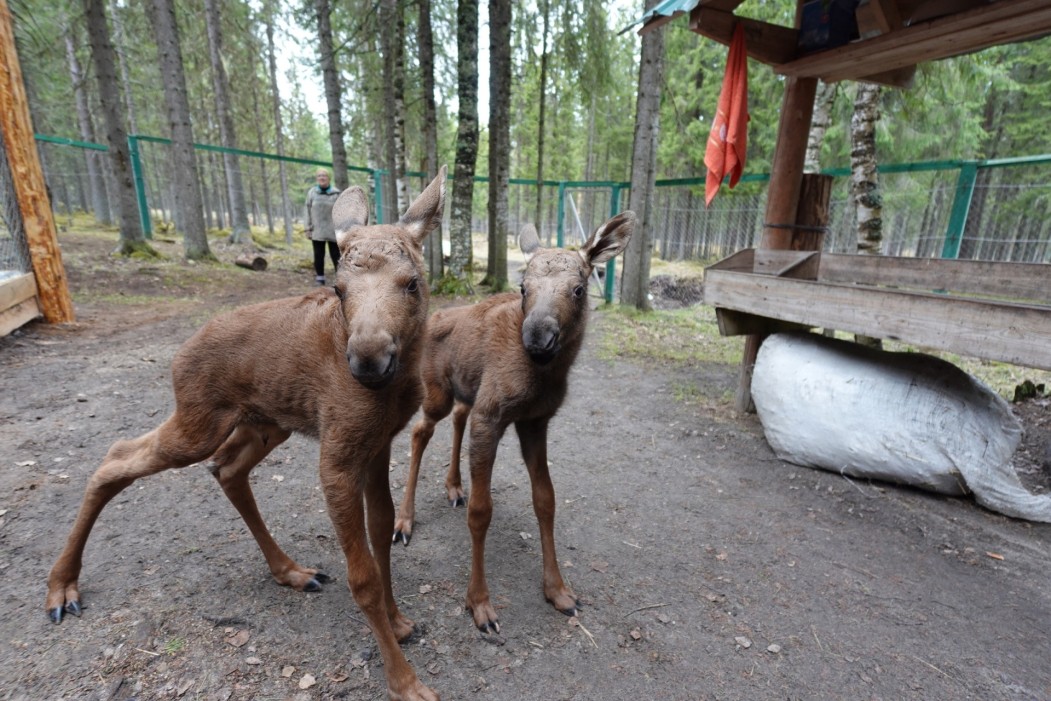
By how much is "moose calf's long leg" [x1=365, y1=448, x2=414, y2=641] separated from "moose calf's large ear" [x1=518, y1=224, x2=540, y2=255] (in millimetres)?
1911

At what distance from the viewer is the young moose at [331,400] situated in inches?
90.4

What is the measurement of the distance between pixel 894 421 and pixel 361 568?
493cm

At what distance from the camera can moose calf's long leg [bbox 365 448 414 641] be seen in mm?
2748

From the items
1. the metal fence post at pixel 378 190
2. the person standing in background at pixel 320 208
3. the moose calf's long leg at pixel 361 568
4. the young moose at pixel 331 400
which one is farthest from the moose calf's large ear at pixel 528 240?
the metal fence post at pixel 378 190

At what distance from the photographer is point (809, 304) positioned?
16.3ft

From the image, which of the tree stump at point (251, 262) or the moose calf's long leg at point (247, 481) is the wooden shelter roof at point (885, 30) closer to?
the moose calf's long leg at point (247, 481)

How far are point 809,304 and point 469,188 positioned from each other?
9.10m

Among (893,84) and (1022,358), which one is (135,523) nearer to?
(1022,358)

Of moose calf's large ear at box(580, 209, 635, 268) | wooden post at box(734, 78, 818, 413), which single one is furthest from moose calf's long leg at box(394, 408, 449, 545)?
wooden post at box(734, 78, 818, 413)

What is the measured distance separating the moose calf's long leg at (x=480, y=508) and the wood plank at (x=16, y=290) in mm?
7836

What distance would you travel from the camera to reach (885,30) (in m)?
5.25

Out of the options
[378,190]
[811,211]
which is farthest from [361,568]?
[378,190]

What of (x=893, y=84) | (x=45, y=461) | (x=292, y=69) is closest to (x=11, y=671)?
(x=45, y=461)

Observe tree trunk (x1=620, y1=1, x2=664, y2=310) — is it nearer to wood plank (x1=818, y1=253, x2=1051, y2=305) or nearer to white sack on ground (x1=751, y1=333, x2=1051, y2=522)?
wood plank (x1=818, y1=253, x2=1051, y2=305)
